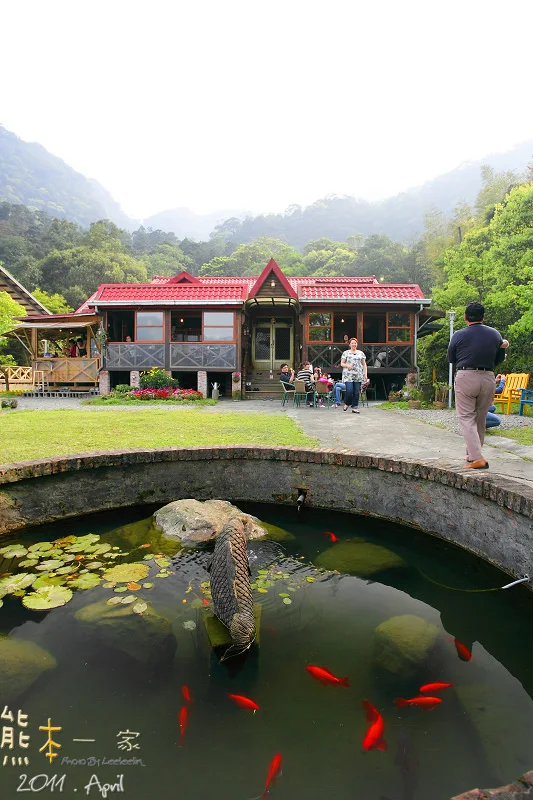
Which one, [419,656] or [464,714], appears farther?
[419,656]

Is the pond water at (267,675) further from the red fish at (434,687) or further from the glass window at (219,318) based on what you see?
the glass window at (219,318)

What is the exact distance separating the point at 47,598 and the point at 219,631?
1154 mm

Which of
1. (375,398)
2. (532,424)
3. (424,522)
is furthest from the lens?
(375,398)

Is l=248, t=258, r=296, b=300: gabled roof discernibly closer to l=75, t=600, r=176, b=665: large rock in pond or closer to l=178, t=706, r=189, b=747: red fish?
l=75, t=600, r=176, b=665: large rock in pond

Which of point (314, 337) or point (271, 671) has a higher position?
point (314, 337)

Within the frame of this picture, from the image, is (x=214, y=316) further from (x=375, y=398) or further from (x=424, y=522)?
(x=424, y=522)

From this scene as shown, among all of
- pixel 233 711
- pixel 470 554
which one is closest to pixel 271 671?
pixel 233 711

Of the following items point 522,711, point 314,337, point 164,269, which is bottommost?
point 522,711

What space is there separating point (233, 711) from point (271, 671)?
0.31m

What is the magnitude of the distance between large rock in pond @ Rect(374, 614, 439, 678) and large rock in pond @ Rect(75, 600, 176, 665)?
1.11 m

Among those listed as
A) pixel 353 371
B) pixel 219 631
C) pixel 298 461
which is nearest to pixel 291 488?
pixel 298 461

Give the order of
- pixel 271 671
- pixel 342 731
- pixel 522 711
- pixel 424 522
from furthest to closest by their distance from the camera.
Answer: pixel 424 522
pixel 271 671
pixel 522 711
pixel 342 731

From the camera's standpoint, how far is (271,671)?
80.6 inches

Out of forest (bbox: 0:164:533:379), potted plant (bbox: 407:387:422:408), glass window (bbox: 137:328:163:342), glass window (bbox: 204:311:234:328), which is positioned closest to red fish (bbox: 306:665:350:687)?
forest (bbox: 0:164:533:379)
